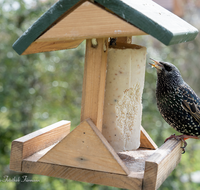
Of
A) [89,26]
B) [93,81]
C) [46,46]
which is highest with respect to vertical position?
[89,26]

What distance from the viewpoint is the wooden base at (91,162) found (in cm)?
142

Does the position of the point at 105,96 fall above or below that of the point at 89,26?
below

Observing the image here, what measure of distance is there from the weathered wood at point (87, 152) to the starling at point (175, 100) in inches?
27.9

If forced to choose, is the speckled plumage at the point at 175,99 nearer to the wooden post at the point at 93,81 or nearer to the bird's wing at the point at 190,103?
the bird's wing at the point at 190,103

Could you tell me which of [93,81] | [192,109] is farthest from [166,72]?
[93,81]

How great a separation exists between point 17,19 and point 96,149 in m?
3.00

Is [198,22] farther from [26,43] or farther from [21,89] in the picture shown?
[26,43]

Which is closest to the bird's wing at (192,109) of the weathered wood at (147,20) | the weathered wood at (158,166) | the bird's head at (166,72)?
the bird's head at (166,72)

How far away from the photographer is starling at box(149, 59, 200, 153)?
2035 millimetres

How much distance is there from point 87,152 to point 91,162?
5 cm

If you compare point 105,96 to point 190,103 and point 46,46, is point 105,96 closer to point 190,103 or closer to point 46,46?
point 46,46

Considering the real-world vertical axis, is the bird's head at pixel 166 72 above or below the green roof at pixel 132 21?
below

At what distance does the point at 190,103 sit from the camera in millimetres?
2100

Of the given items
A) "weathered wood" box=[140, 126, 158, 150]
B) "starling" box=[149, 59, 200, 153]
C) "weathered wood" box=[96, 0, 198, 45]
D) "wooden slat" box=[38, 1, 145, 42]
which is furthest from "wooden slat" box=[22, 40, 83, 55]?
"weathered wood" box=[140, 126, 158, 150]
